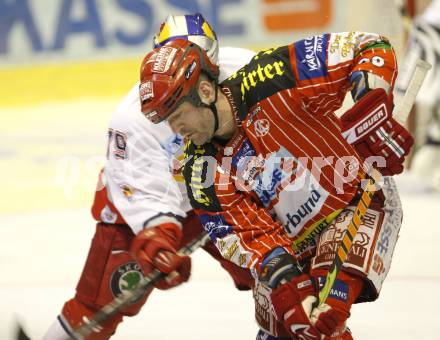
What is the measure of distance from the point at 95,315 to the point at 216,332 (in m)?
0.63

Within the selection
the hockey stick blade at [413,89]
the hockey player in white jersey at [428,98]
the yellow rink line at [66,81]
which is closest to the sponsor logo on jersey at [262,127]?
the hockey stick blade at [413,89]

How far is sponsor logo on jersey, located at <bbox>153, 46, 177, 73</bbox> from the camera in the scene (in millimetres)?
2607

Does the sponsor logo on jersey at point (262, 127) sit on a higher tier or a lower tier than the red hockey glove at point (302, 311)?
higher

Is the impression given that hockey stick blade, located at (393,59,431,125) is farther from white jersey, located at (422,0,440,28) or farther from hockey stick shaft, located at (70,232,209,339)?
white jersey, located at (422,0,440,28)

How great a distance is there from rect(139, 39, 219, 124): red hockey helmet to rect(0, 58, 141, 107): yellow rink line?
493 centimetres

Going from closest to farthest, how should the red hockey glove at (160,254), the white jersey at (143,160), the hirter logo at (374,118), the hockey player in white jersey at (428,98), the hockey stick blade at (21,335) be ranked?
the hirter logo at (374,118), the red hockey glove at (160,254), the white jersey at (143,160), the hockey stick blade at (21,335), the hockey player in white jersey at (428,98)

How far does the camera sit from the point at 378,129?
249cm

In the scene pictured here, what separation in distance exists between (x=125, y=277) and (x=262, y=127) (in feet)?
3.78

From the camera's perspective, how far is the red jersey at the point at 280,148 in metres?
2.64

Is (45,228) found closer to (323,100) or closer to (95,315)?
(95,315)

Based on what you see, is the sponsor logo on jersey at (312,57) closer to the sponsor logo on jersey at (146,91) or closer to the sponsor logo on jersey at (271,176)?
the sponsor logo on jersey at (271,176)

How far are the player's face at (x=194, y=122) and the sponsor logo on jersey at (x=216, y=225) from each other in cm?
23

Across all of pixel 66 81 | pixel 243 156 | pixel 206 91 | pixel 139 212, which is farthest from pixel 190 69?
pixel 66 81

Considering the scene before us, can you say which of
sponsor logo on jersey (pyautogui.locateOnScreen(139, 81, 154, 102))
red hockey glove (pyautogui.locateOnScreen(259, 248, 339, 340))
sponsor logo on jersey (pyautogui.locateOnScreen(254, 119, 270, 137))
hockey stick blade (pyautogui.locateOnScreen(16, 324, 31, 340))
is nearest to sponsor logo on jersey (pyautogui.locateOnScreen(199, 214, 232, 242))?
red hockey glove (pyautogui.locateOnScreen(259, 248, 339, 340))
